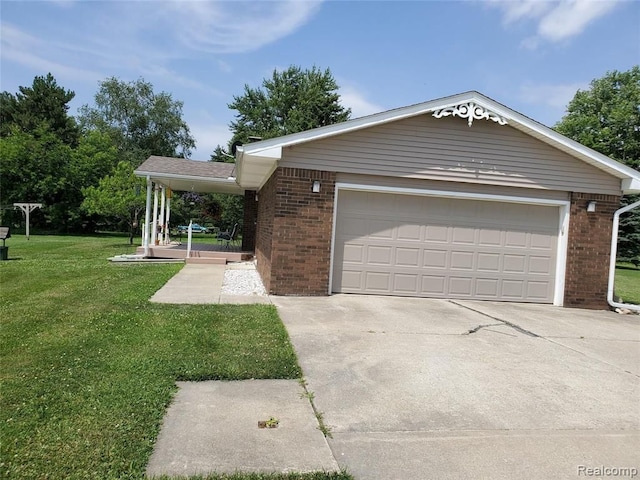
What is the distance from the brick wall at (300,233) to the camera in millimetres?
8352

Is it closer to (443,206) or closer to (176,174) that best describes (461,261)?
(443,206)

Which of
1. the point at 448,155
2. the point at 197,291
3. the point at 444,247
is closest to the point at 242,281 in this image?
the point at 197,291

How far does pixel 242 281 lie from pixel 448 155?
5.12m

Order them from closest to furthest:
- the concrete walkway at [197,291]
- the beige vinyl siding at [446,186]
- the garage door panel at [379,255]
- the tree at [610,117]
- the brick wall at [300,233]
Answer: the concrete walkway at [197,291], the brick wall at [300,233], the beige vinyl siding at [446,186], the garage door panel at [379,255], the tree at [610,117]

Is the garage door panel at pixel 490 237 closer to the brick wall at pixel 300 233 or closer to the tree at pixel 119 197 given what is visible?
the brick wall at pixel 300 233

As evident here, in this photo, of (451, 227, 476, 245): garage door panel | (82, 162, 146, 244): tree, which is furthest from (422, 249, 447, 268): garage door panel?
(82, 162, 146, 244): tree

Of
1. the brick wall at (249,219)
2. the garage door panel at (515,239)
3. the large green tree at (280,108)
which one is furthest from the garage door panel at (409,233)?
the large green tree at (280,108)

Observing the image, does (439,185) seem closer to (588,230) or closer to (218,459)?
(588,230)

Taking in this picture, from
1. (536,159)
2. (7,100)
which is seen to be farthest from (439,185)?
(7,100)

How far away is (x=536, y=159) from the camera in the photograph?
8953mm

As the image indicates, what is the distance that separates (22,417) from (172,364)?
4.46 ft

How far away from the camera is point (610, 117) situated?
34.4 metres

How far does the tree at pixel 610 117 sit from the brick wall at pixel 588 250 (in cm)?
2765

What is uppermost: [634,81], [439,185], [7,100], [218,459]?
[634,81]
